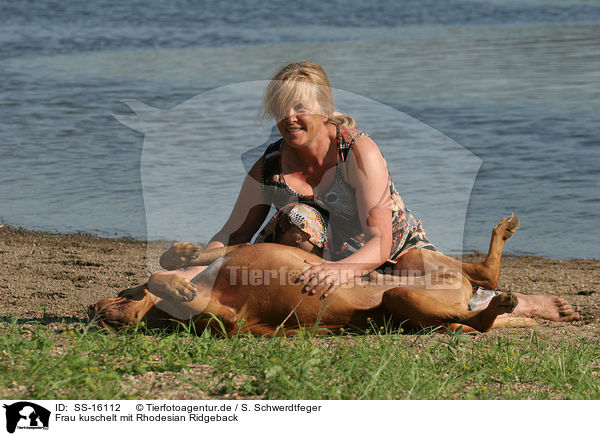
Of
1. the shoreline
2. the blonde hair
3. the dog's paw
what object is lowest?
the shoreline

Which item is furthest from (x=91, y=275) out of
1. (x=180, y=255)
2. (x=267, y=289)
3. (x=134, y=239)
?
(x=267, y=289)

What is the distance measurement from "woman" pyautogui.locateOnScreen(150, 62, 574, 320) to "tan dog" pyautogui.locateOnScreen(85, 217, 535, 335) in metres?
0.09

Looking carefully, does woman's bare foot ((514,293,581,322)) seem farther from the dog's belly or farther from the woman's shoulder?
the woman's shoulder

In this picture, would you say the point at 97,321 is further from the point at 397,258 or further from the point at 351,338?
the point at 397,258

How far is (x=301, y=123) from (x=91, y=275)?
2.35 meters

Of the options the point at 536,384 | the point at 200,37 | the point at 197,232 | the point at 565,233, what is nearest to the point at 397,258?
the point at 536,384

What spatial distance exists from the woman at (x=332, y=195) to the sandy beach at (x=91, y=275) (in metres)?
0.92

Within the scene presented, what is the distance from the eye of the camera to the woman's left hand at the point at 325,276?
3.95 meters

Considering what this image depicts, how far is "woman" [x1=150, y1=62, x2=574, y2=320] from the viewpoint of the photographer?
163 inches

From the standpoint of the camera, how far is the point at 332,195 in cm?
436
